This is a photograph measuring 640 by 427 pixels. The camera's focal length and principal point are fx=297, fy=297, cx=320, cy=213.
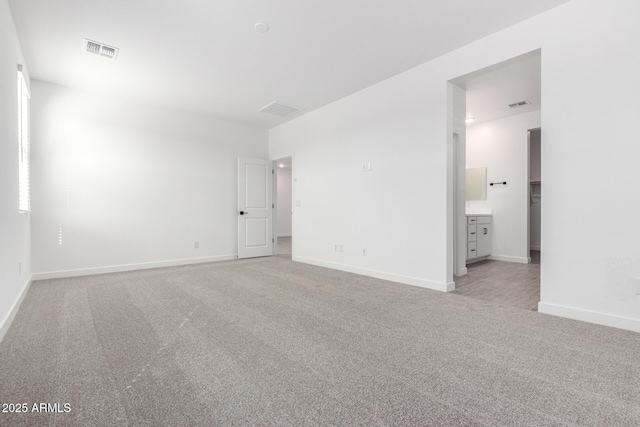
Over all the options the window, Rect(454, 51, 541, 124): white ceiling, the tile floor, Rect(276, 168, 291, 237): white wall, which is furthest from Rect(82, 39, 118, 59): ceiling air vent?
Rect(276, 168, 291, 237): white wall

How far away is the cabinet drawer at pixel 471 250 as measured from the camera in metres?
5.21

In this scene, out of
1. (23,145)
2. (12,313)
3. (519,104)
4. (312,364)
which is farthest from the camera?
(519,104)

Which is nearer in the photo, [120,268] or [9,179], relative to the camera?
[9,179]

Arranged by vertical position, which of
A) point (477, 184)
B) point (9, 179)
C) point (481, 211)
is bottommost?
point (481, 211)

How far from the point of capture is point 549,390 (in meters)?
1.55

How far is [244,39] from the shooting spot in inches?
124

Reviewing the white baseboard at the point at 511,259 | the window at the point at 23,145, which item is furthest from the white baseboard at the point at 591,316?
the window at the point at 23,145

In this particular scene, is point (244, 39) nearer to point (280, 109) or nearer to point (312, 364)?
point (280, 109)

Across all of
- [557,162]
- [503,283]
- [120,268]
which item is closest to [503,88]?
[557,162]

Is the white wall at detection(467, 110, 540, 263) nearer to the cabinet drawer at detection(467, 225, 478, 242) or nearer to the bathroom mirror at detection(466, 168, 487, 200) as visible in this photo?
the bathroom mirror at detection(466, 168, 487, 200)

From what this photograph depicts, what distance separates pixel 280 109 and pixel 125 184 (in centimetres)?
287

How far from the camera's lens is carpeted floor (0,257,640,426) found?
1.37 meters

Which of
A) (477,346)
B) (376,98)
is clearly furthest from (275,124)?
(477,346)

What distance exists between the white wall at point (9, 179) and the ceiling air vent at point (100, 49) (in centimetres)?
56
